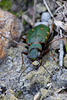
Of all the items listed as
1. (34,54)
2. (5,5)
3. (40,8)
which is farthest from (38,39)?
(5,5)

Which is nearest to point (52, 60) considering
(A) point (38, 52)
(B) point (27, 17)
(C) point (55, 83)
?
(A) point (38, 52)

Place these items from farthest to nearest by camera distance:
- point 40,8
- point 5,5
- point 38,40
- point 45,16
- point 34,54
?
point 5,5, point 40,8, point 45,16, point 38,40, point 34,54

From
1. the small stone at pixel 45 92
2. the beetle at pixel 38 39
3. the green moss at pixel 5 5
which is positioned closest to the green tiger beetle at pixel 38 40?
the beetle at pixel 38 39

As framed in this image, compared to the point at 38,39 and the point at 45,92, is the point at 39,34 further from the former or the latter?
the point at 45,92

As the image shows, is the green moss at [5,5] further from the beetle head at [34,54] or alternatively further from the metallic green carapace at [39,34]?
the beetle head at [34,54]

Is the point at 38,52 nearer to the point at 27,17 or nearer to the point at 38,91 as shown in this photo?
the point at 38,91

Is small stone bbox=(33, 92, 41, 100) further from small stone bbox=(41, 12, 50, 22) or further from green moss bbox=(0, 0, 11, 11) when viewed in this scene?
green moss bbox=(0, 0, 11, 11)

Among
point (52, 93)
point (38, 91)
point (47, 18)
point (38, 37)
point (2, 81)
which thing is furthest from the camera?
point (47, 18)
